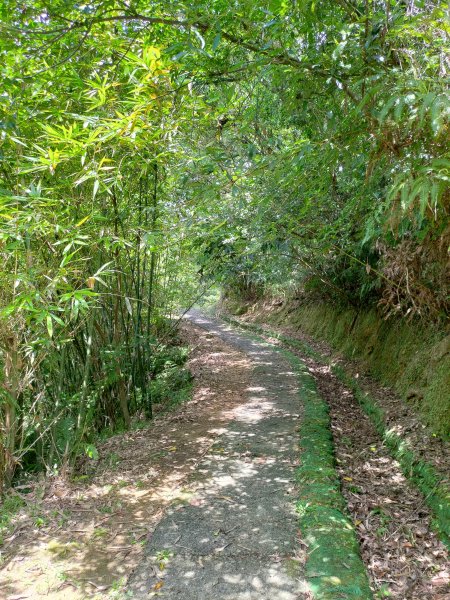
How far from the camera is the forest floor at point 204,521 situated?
245 centimetres

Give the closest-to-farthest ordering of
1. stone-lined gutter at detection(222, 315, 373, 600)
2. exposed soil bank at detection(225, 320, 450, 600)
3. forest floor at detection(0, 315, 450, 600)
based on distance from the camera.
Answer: stone-lined gutter at detection(222, 315, 373, 600) → forest floor at detection(0, 315, 450, 600) → exposed soil bank at detection(225, 320, 450, 600)

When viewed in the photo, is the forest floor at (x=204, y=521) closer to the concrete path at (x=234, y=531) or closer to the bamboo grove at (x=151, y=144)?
the concrete path at (x=234, y=531)

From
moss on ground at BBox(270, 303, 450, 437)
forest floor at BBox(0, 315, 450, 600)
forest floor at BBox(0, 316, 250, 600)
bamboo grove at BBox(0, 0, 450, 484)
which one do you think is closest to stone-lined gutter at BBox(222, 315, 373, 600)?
forest floor at BBox(0, 315, 450, 600)

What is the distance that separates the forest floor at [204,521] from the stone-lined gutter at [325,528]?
0.09 m

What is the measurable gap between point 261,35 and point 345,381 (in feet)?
19.0

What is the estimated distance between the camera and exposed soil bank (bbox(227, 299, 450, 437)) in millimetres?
4567

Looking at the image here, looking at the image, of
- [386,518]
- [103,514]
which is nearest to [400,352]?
[386,518]

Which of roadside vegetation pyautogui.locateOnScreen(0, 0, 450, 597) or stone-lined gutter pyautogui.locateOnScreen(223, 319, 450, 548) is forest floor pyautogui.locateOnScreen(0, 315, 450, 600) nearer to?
stone-lined gutter pyautogui.locateOnScreen(223, 319, 450, 548)

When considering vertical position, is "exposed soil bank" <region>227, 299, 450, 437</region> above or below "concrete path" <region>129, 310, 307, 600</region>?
above

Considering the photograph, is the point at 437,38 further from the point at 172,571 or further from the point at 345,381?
the point at 345,381

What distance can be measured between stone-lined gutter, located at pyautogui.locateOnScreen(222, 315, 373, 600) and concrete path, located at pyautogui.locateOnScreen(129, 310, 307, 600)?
9cm

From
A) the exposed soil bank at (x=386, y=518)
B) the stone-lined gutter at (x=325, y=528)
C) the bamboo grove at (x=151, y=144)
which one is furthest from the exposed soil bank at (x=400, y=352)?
the stone-lined gutter at (x=325, y=528)

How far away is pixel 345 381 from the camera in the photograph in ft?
24.2

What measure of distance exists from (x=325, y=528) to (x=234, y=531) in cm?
61
